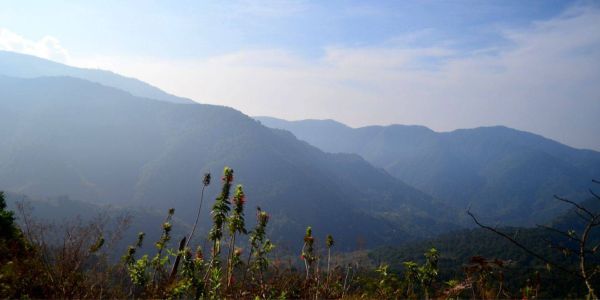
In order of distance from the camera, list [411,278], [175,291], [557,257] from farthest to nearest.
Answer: [557,257] → [411,278] → [175,291]

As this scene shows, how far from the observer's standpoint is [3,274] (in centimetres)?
640

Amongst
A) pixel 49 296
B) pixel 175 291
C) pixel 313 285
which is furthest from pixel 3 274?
pixel 313 285

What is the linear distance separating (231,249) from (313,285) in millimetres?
2231

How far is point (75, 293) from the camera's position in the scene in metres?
7.12

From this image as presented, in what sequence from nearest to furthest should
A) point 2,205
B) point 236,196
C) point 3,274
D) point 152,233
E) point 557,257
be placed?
point 3,274, point 236,196, point 2,205, point 557,257, point 152,233

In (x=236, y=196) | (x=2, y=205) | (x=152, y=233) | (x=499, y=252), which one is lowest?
(x=152, y=233)

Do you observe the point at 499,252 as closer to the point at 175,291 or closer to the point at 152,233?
the point at 152,233

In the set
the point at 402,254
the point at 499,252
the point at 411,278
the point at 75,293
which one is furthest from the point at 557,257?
the point at 75,293

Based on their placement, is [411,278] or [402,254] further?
[402,254]

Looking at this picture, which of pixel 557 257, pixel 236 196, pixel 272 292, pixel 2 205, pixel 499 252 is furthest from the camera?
pixel 499 252

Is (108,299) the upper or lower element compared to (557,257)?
upper

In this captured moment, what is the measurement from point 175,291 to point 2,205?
43.1ft

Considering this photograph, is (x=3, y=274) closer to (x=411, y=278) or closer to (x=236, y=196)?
(x=236, y=196)

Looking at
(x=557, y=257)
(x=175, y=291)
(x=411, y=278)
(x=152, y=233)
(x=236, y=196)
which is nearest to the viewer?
(x=175, y=291)
